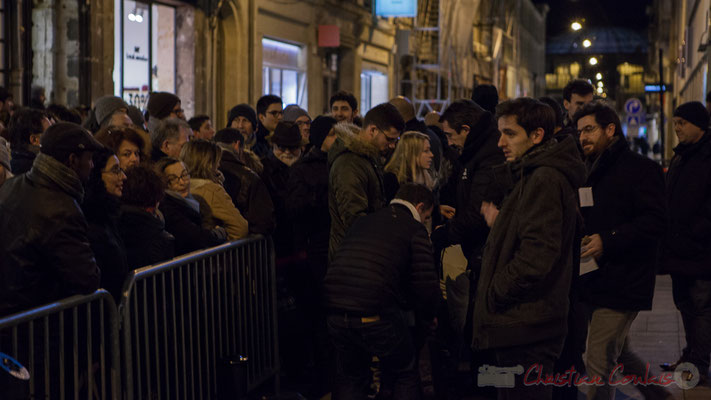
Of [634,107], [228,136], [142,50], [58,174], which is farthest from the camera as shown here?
[634,107]

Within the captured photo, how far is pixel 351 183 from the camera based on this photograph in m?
6.73

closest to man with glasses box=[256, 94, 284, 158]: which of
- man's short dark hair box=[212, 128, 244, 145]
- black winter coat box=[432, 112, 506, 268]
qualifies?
man's short dark hair box=[212, 128, 244, 145]

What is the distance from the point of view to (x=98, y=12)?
1441 centimetres

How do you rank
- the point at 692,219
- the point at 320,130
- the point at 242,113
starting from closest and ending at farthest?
1. the point at 692,219
2. the point at 320,130
3. the point at 242,113

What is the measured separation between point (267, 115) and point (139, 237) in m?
4.48

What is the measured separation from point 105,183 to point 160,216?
63cm

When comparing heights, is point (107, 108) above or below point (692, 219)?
above

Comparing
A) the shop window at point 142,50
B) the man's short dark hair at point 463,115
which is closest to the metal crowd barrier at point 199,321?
the man's short dark hair at point 463,115

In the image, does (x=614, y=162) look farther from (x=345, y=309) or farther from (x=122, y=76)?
(x=122, y=76)

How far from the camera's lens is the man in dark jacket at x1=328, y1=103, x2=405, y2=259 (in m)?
6.73

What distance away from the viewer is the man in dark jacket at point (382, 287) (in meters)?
5.69

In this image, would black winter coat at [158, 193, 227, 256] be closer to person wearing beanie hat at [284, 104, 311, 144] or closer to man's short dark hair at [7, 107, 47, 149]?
man's short dark hair at [7, 107, 47, 149]

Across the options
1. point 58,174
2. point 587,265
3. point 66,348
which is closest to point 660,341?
point 587,265

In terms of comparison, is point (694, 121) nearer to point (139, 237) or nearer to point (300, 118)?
point (300, 118)
